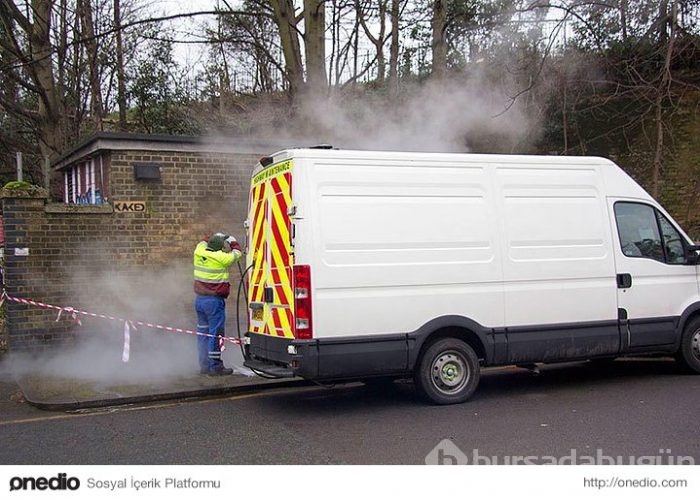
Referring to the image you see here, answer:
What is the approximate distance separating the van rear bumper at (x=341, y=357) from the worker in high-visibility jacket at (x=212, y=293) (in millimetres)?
1834

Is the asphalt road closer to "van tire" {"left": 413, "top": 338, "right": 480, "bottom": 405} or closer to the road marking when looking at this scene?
the road marking

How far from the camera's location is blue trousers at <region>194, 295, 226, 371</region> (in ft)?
26.2

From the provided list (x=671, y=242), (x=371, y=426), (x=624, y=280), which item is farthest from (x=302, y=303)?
(x=671, y=242)

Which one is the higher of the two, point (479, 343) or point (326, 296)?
point (326, 296)

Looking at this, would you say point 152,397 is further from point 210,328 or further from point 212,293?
point 212,293

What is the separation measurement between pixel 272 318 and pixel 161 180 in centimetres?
395

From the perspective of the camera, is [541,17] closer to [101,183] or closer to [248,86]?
[101,183]

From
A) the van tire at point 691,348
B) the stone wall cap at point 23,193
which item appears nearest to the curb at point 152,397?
the stone wall cap at point 23,193

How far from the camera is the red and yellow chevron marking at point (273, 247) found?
6090 millimetres

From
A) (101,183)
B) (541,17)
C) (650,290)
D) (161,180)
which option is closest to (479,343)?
(650,290)

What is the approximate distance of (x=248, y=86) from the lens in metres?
24.9

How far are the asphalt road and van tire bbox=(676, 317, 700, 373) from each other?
0.57ft

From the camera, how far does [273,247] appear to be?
641cm

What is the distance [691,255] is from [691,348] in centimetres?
101
